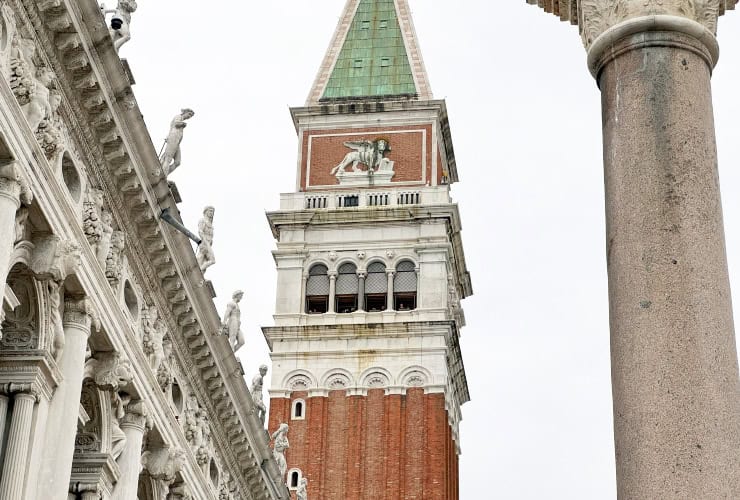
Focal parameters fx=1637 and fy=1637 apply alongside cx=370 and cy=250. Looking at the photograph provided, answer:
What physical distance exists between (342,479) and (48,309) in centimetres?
3834

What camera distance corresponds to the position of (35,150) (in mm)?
24469

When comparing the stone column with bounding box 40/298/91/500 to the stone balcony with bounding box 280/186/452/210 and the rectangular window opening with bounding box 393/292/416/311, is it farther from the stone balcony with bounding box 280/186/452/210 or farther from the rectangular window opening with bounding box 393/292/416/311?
the stone balcony with bounding box 280/186/452/210

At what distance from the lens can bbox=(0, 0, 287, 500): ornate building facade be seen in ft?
80.4

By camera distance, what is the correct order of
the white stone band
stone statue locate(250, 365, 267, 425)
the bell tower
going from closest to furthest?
the white stone band
stone statue locate(250, 365, 267, 425)
the bell tower

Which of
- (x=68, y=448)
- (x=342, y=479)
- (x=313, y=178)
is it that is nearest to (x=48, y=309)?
(x=68, y=448)

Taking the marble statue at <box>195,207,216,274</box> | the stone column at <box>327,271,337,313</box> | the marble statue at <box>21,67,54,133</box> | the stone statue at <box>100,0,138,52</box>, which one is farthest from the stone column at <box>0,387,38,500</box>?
the stone column at <box>327,271,337,313</box>

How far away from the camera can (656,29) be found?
15836 mm

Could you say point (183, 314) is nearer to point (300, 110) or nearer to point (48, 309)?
point (48, 309)

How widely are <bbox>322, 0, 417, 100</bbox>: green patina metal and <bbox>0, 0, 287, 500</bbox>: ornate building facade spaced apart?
119 feet

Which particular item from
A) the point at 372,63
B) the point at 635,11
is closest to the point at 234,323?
the point at 635,11

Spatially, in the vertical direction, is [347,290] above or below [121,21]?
above

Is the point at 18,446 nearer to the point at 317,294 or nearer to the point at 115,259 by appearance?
the point at 115,259

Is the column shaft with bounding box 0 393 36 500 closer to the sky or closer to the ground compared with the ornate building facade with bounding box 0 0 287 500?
closer to the ground

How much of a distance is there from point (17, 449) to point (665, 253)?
13.2m
